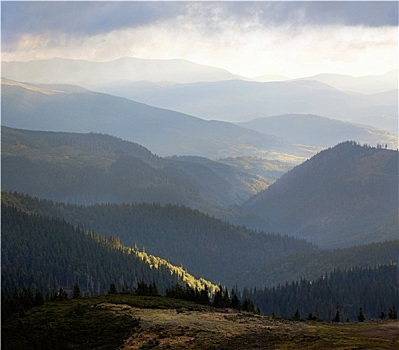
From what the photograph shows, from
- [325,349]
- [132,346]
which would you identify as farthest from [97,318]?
[325,349]

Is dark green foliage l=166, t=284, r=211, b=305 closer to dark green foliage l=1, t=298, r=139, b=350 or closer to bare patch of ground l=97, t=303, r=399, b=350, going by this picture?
bare patch of ground l=97, t=303, r=399, b=350

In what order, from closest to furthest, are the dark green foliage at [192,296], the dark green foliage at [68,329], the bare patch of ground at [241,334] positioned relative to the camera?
the bare patch of ground at [241,334] → the dark green foliage at [68,329] → the dark green foliage at [192,296]

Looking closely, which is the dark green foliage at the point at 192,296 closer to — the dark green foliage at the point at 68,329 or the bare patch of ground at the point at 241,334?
the bare patch of ground at the point at 241,334

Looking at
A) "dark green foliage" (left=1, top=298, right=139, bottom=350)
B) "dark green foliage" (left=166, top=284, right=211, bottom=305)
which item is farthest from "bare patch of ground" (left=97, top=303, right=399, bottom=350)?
"dark green foliage" (left=166, top=284, right=211, bottom=305)

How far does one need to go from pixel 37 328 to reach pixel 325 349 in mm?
47919

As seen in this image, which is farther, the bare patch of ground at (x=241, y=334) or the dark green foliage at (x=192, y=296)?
the dark green foliage at (x=192, y=296)

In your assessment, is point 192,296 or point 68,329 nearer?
point 68,329

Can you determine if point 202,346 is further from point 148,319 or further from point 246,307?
point 246,307

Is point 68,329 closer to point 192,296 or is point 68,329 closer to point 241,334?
point 241,334

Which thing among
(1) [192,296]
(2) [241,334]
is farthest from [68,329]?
(1) [192,296]

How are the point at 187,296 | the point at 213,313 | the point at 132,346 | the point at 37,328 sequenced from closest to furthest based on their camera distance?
1. the point at 132,346
2. the point at 37,328
3. the point at 213,313
4. the point at 187,296

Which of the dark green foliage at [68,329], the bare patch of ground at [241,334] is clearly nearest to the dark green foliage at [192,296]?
the bare patch of ground at [241,334]

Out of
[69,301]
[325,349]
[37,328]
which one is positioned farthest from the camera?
[69,301]

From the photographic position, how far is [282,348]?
7312 cm
